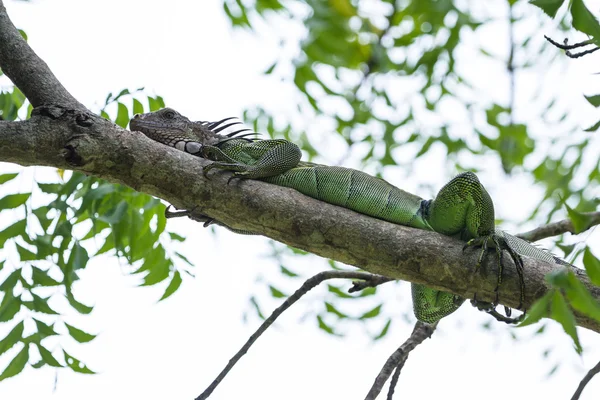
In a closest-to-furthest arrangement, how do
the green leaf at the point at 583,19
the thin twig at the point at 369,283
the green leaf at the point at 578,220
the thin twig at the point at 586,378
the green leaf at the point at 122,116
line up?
the green leaf at the point at 578,220, the green leaf at the point at 583,19, the thin twig at the point at 586,378, the thin twig at the point at 369,283, the green leaf at the point at 122,116

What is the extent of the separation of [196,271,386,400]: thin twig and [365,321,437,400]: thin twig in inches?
22.2

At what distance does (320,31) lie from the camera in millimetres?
5691

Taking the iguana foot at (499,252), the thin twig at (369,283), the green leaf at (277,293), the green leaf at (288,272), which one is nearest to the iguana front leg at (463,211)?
the iguana foot at (499,252)

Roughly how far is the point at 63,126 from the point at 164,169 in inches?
25.6

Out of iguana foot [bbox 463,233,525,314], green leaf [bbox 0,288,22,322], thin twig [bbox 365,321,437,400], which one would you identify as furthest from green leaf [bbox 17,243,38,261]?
iguana foot [bbox 463,233,525,314]

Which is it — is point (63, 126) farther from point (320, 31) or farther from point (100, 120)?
point (320, 31)

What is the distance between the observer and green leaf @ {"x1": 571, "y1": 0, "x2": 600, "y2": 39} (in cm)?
271

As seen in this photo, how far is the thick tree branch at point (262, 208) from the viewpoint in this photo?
12.8ft

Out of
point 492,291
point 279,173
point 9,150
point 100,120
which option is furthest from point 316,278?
point 9,150

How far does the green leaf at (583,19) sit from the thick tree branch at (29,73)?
9.29 feet

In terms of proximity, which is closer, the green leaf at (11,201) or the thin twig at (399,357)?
the thin twig at (399,357)

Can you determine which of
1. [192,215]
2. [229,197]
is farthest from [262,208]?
[192,215]

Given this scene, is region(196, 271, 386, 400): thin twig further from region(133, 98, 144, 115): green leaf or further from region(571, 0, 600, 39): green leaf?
region(571, 0, 600, 39): green leaf

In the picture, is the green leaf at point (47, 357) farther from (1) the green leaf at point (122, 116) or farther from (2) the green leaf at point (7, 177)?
(1) the green leaf at point (122, 116)
